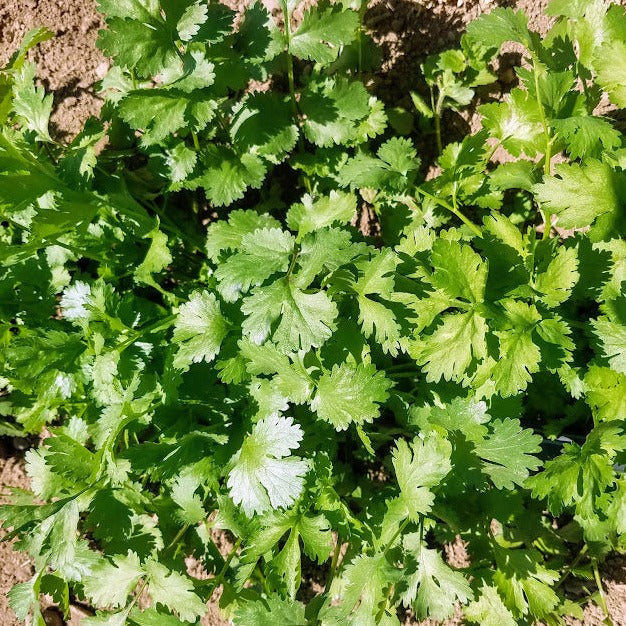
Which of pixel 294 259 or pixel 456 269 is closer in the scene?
pixel 456 269

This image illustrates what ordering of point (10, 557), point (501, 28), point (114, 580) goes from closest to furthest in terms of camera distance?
point (501, 28)
point (114, 580)
point (10, 557)

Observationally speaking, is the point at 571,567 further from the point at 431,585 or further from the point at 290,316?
the point at 290,316

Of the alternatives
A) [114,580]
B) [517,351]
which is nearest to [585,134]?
[517,351]

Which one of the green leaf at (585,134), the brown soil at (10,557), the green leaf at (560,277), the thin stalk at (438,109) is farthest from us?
the brown soil at (10,557)

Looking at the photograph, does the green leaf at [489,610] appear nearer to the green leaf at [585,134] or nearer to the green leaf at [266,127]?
the green leaf at [585,134]

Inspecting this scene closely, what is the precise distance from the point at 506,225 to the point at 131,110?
48.1 inches

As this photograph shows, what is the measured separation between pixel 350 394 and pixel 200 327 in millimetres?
525

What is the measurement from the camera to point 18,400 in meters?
2.28

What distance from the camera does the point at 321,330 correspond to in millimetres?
1604

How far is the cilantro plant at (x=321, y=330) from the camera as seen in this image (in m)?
1.63

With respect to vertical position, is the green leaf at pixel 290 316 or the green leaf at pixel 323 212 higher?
the green leaf at pixel 323 212

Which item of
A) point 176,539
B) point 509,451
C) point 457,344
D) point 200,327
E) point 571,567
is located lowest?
point 571,567

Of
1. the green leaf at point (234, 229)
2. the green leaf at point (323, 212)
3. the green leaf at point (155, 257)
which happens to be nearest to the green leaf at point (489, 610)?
the green leaf at point (323, 212)

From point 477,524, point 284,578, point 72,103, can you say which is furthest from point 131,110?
point 477,524
